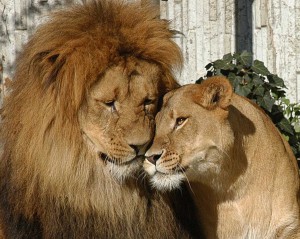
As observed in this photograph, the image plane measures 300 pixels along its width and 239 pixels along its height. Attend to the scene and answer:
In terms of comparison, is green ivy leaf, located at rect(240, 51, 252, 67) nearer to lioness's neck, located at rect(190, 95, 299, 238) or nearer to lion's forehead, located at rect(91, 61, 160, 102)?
lioness's neck, located at rect(190, 95, 299, 238)

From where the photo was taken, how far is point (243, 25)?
7.15 metres

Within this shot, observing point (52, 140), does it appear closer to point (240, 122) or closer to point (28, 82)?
point (28, 82)

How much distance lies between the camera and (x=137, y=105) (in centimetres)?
368

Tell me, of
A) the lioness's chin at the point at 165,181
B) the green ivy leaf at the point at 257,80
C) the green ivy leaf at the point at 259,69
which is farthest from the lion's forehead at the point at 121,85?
the green ivy leaf at the point at 259,69

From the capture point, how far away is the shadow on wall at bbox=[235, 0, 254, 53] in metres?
7.08

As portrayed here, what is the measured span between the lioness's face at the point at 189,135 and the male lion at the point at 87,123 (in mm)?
119

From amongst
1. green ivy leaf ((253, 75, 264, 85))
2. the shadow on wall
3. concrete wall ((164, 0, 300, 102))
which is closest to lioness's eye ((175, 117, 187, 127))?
green ivy leaf ((253, 75, 264, 85))

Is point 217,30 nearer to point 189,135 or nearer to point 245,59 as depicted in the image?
point 245,59

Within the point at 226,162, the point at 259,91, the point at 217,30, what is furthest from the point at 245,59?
the point at 226,162

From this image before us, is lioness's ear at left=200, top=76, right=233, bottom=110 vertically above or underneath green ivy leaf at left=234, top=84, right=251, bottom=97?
above

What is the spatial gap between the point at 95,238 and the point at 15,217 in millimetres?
396

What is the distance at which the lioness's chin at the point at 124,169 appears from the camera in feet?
12.1

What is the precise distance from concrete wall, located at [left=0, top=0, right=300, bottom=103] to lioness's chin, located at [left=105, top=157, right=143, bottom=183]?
231 cm

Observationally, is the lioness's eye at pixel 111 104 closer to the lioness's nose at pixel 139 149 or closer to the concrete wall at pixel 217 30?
the lioness's nose at pixel 139 149
